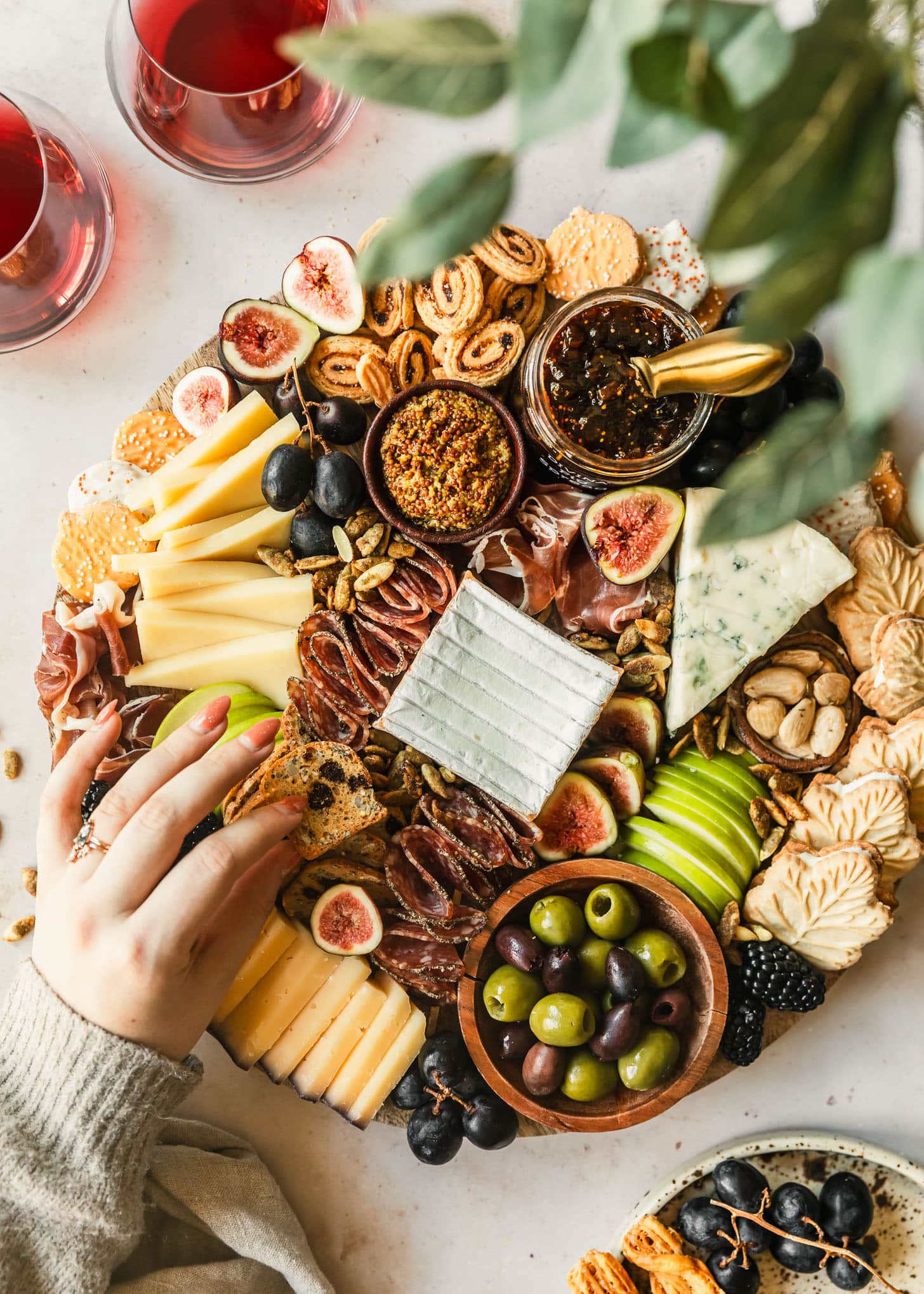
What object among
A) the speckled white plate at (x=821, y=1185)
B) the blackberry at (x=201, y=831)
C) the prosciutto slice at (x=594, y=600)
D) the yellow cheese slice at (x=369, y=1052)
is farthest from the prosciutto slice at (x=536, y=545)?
the speckled white plate at (x=821, y=1185)

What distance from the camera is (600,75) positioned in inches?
16.0

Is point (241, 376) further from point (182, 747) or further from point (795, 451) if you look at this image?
point (795, 451)

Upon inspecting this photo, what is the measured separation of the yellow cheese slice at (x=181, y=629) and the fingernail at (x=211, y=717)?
249 mm

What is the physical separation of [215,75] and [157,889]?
55.2 inches

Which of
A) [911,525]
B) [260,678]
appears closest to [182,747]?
[260,678]

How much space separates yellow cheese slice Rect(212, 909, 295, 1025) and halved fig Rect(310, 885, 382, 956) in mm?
57

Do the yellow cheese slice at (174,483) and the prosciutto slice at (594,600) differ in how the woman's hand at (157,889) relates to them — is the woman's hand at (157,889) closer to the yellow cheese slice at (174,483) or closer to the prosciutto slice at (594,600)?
the yellow cheese slice at (174,483)

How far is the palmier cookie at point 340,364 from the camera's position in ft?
5.48

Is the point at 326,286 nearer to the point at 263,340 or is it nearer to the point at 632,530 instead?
the point at 263,340

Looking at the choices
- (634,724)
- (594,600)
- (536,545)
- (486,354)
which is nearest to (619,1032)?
(634,724)

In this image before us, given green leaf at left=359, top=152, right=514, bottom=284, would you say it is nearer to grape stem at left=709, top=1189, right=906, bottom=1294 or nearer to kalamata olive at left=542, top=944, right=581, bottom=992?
kalamata olive at left=542, top=944, right=581, bottom=992

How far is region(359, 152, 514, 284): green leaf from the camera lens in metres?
0.43

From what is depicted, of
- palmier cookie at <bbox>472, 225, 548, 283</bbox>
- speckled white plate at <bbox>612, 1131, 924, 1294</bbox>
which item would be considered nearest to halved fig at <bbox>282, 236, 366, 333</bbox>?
palmier cookie at <bbox>472, 225, 548, 283</bbox>

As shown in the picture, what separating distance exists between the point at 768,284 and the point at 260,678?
1370mm
